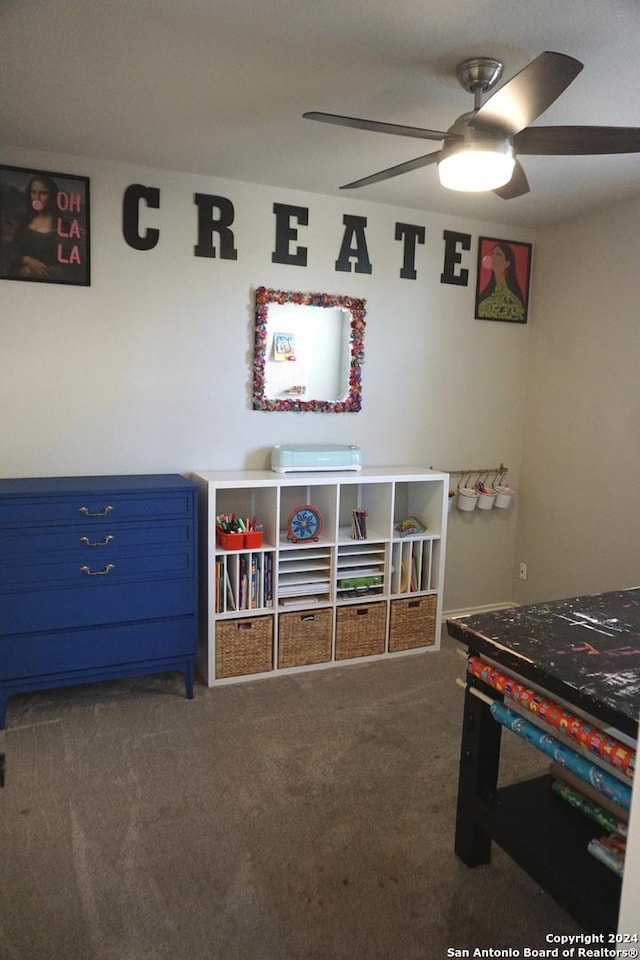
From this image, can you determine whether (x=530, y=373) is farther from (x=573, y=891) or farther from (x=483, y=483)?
(x=573, y=891)

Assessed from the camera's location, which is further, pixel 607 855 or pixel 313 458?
pixel 313 458

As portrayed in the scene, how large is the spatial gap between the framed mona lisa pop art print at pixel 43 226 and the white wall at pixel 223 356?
0.05m

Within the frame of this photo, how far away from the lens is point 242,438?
11.4ft

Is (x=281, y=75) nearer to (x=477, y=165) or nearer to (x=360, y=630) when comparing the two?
(x=477, y=165)

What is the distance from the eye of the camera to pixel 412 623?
362 cm

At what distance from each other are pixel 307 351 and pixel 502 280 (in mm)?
1404

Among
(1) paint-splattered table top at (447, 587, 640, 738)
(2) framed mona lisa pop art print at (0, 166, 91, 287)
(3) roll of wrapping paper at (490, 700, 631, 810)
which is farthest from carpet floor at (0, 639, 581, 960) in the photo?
(2) framed mona lisa pop art print at (0, 166, 91, 287)

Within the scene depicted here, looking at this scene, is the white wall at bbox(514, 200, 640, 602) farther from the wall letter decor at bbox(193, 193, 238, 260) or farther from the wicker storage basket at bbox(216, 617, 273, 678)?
the wall letter decor at bbox(193, 193, 238, 260)

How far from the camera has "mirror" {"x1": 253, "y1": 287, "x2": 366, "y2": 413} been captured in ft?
11.3

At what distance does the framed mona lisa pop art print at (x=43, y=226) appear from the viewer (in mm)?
2889

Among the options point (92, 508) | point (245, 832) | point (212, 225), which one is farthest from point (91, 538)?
point (212, 225)

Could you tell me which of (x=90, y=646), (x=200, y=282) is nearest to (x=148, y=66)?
(x=200, y=282)

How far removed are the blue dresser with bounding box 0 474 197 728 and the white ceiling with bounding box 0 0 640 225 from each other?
1.51m

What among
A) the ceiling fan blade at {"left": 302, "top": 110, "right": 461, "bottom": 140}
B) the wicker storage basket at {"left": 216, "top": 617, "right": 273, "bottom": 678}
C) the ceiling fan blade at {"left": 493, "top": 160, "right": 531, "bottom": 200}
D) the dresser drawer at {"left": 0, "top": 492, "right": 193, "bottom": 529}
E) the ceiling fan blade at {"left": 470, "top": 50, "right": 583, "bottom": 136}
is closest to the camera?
the ceiling fan blade at {"left": 470, "top": 50, "right": 583, "bottom": 136}
